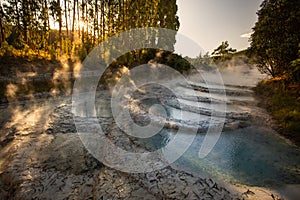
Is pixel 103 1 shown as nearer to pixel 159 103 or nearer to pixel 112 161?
pixel 159 103

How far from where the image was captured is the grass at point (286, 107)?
7082 mm

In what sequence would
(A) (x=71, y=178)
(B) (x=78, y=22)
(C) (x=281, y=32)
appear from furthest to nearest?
(B) (x=78, y=22) → (C) (x=281, y=32) → (A) (x=71, y=178)

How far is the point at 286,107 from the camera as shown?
852 cm

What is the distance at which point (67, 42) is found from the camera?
19.2m

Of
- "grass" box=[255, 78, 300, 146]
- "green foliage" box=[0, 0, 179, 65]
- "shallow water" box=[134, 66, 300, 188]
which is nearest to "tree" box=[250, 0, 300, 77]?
"grass" box=[255, 78, 300, 146]

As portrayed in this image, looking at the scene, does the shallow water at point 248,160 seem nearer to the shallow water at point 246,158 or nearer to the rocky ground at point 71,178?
the shallow water at point 246,158

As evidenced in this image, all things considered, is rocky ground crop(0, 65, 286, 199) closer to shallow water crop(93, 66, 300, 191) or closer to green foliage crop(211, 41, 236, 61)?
shallow water crop(93, 66, 300, 191)

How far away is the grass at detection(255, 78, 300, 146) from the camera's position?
7082 mm

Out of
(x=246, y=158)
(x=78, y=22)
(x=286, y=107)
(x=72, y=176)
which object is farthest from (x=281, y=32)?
(x=78, y=22)

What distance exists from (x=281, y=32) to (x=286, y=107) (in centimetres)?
371

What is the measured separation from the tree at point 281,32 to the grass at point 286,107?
104 centimetres

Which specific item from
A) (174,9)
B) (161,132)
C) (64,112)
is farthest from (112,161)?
(174,9)

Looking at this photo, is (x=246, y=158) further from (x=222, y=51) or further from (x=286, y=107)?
(x=222, y=51)

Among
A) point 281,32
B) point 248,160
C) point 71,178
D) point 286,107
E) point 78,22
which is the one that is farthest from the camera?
point 78,22
